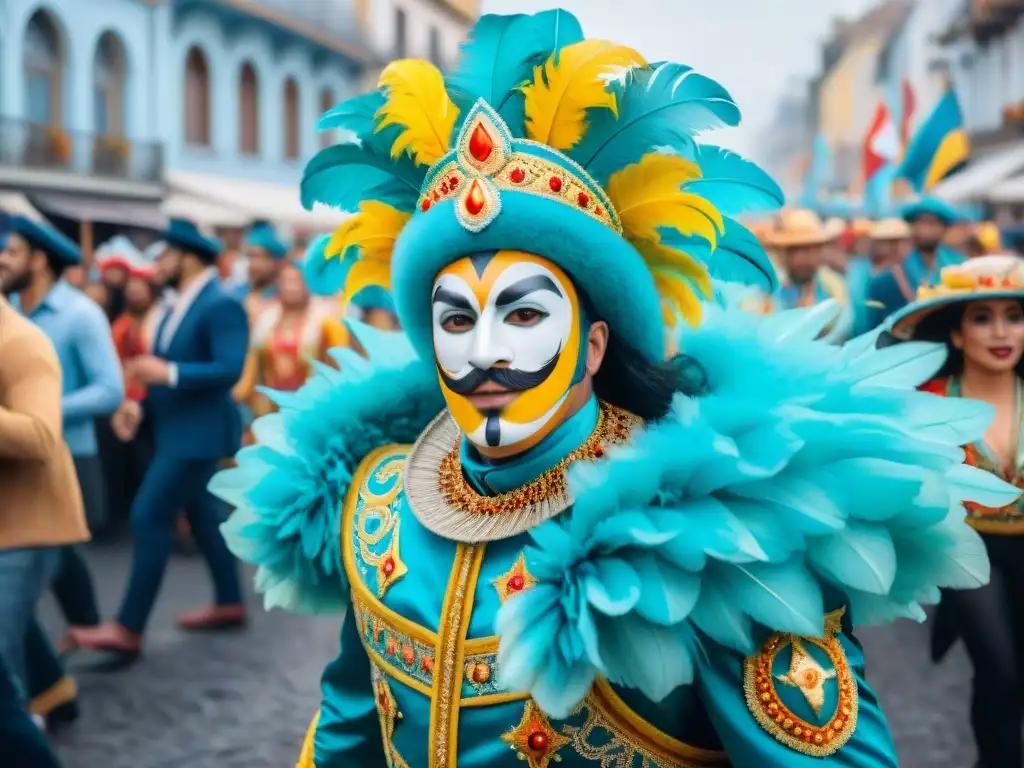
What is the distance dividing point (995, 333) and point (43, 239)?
3.76 metres

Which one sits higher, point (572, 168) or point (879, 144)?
point (879, 144)

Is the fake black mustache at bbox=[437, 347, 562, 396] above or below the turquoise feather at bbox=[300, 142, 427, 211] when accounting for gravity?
below

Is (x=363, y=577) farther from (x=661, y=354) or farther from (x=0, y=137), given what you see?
(x=0, y=137)

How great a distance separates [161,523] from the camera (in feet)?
18.6

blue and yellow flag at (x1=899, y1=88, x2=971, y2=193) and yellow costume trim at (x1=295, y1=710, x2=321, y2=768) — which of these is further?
blue and yellow flag at (x1=899, y1=88, x2=971, y2=193)

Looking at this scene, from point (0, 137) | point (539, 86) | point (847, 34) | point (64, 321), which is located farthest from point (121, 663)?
point (847, 34)

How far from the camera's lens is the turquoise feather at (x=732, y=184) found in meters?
2.18

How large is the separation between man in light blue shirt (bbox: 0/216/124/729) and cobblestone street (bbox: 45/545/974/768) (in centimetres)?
72

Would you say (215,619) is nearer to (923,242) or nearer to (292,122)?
(923,242)

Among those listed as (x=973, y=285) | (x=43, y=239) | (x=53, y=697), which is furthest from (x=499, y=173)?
(x=43, y=239)

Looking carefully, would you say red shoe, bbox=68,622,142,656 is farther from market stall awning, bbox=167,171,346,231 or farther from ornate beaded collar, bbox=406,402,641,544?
market stall awning, bbox=167,171,346,231

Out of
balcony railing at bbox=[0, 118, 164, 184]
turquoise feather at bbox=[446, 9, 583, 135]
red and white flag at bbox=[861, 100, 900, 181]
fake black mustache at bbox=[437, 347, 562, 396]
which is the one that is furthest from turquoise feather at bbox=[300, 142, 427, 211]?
balcony railing at bbox=[0, 118, 164, 184]

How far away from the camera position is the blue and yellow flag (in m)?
9.37

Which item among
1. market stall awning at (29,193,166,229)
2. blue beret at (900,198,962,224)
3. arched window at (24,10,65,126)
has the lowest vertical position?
blue beret at (900,198,962,224)
